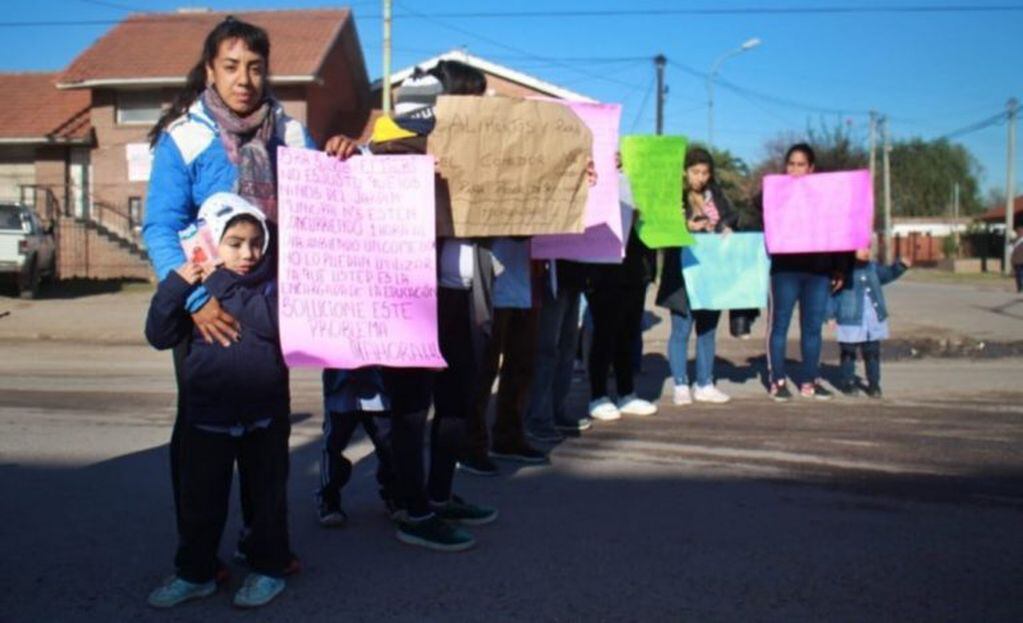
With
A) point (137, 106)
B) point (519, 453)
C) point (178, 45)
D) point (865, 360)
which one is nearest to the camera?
point (519, 453)

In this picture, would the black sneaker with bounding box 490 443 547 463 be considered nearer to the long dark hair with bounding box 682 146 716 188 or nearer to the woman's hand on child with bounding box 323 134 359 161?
the woman's hand on child with bounding box 323 134 359 161

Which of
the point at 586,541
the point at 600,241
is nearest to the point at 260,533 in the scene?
the point at 586,541

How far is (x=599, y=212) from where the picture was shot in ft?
17.5

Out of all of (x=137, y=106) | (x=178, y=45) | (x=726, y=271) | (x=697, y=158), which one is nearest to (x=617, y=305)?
(x=726, y=271)

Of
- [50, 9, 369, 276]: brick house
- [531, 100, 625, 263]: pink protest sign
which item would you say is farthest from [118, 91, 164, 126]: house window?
[531, 100, 625, 263]: pink protest sign

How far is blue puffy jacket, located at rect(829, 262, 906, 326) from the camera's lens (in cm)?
785

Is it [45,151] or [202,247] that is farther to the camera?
[45,151]

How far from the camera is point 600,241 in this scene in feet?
18.1

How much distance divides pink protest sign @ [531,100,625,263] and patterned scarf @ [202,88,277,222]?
2079 millimetres

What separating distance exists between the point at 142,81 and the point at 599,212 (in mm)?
24294

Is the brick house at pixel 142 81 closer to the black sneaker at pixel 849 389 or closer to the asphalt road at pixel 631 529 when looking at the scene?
the black sneaker at pixel 849 389

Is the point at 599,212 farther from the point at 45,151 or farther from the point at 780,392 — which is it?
the point at 45,151

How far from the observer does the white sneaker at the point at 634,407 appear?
23.1 feet

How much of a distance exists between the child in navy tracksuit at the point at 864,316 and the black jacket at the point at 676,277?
126cm
